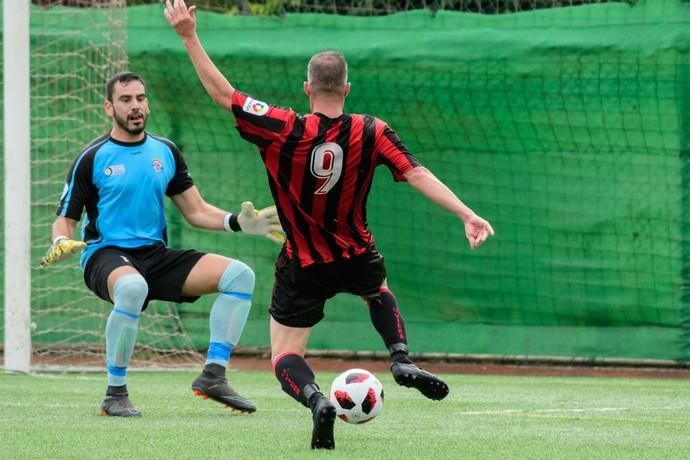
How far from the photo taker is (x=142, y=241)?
7.96m

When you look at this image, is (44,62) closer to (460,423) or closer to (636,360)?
(636,360)

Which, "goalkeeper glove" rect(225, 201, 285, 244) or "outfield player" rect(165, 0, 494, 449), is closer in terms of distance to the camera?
"outfield player" rect(165, 0, 494, 449)

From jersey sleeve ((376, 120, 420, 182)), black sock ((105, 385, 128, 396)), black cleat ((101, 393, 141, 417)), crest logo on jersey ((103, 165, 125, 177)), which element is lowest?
black cleat ((101, 393, 141, 417))

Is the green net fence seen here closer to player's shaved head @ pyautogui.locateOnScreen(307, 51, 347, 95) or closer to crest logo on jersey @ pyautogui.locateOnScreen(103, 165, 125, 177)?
crest logo on jersey @ pyautogui.locateOnScreen(103, 165, 125, 177)

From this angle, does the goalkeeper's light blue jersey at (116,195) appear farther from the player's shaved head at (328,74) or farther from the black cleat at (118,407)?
the player's shaved head at (328,74)

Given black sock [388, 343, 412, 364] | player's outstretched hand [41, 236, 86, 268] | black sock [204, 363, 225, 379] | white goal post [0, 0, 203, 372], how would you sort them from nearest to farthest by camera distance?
black sock [388, 343, 412, 364], player's outstretched hand [41, 236, 86, 268], black sock [204, 363, 225, 379], white goal post [0, 0, 203, 372]

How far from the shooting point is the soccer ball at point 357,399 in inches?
241

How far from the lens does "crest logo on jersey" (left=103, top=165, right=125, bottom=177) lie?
313 inches

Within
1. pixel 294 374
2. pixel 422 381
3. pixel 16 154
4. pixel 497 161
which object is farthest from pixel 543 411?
pixel 16 154

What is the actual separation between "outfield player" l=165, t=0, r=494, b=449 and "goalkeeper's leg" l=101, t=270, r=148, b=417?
1296 millimetres

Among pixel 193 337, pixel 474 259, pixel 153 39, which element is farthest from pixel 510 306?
pixel 153 39

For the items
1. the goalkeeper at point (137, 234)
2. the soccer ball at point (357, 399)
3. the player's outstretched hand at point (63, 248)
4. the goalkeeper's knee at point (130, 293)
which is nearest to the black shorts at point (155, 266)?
the goalkeeper at point (137, 234)

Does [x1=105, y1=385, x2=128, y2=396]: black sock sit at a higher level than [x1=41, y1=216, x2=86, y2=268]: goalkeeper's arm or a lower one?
lower

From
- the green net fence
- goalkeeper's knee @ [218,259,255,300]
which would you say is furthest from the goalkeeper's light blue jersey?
the green net fence
